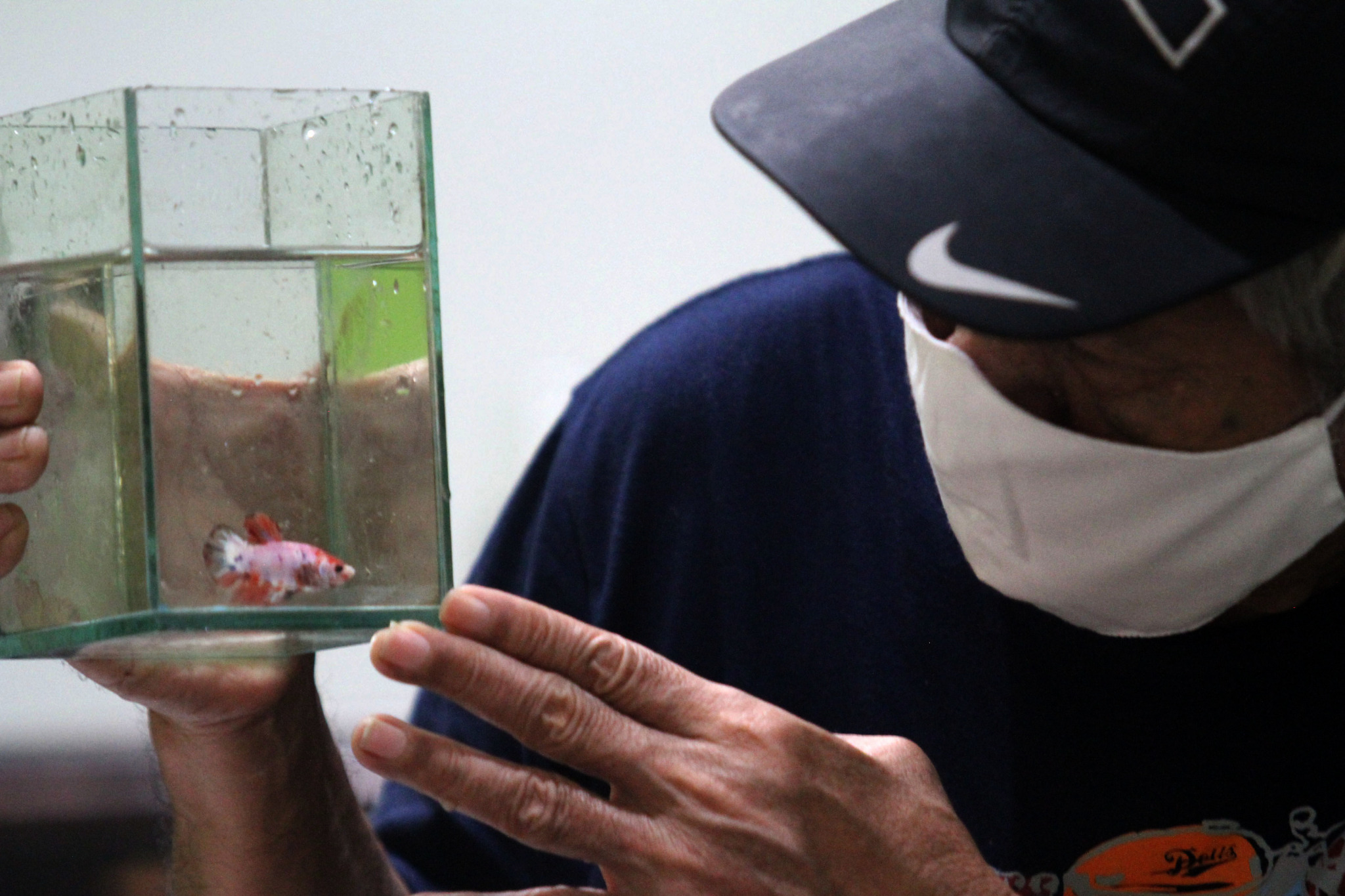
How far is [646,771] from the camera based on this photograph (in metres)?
0.71

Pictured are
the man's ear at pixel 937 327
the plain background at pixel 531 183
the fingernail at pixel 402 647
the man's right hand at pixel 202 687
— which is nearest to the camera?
the fingernail at pixel 402 647

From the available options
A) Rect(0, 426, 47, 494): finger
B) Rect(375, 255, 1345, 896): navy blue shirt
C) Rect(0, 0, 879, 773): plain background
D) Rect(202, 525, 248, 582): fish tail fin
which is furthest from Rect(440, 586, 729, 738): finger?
Rect(0, 0, 879, 773): plain background

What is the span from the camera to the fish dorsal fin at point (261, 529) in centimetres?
66

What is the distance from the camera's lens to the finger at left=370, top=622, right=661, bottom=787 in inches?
24.9

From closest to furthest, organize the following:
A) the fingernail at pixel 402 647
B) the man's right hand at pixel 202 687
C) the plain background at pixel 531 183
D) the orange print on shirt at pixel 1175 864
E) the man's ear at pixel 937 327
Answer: the fingernail at pixel 402 647 → the man's right hand at pixel 202 687 → the man's ear at pixel 937 327 → the orange print on shirt at pixel 1175 864 → the plain background at pixel 531 183

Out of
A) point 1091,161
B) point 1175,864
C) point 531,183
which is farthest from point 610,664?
point 531,183

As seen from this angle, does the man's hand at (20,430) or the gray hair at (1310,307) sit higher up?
the gray hair at (1310,307)

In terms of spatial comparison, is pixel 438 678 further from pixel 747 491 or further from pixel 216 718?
pixel 747 491

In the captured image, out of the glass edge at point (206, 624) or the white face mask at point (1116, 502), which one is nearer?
the glass edge at point (206, 624)

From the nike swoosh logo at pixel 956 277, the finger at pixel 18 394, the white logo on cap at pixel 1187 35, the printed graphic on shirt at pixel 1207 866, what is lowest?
the printed graphic on shirt at pixel 1207 866

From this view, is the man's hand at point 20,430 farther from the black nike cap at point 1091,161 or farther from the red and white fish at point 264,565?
the black nike cap at point 1091,161

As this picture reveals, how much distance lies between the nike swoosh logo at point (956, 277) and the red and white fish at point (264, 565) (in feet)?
1.15

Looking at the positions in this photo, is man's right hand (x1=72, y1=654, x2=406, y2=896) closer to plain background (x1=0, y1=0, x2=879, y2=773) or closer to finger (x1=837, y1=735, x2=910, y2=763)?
finger (x1=837, y1=735, x2=910, y2=763)

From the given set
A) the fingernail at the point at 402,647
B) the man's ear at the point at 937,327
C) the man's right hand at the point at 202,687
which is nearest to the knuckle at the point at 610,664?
the fingernail at the point at 402,647
